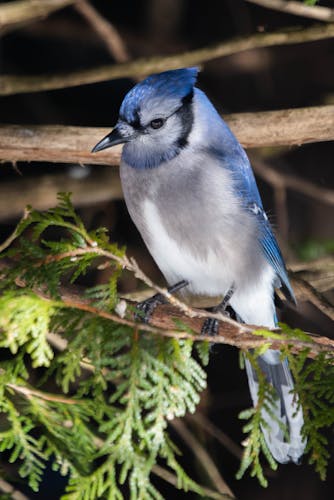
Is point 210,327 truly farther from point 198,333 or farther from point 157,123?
point 157,123

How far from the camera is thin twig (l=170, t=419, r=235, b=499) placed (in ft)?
8.43

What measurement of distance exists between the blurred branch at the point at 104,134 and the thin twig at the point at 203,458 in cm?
100

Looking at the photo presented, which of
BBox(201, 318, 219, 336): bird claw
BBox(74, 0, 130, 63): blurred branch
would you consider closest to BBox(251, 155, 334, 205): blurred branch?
BBox(74, 0, 130, 63): blurred branch

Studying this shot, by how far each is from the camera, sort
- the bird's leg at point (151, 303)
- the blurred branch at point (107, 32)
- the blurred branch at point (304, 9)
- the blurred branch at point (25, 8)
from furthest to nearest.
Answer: the blurred branch at point (107, 32) → the blurred branch at point (25, 8) → the blurred branch at point (304, 9) → the bird's leg at point (151, 303)

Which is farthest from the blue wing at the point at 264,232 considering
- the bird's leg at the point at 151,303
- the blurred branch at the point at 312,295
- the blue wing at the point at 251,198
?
the bird's leg at the point at 151,303

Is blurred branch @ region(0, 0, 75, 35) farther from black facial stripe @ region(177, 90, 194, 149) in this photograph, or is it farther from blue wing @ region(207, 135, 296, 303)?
blue wing @ region(207, 135, 296, 303)

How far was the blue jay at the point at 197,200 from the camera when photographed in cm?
217

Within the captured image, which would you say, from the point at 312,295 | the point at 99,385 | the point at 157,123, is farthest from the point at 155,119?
the point at 99,385

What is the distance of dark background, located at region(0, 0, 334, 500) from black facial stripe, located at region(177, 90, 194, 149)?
1.14 metres

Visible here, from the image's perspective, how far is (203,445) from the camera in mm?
2805

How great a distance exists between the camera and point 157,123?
88.4 inches

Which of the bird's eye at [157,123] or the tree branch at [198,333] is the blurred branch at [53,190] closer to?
the bird's eye at [157,123]

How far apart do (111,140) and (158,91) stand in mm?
198

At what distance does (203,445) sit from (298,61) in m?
2.17
